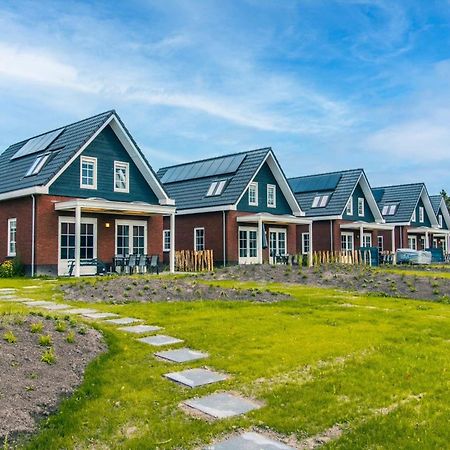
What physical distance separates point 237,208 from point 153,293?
1480cm

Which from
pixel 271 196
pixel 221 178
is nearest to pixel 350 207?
pixel 271 196

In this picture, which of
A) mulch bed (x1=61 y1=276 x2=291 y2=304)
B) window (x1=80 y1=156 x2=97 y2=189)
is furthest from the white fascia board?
mulch bed (x1=61 y1=276 x2=291 y2=304)

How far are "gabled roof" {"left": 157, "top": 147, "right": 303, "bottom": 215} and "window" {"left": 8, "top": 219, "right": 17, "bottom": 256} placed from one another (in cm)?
983

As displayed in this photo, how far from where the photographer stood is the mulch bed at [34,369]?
14.1ft

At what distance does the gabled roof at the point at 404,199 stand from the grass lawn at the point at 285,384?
34121 millimetres

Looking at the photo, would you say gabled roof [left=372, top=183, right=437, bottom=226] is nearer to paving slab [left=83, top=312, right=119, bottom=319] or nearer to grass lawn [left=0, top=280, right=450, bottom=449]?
grass lawn [left=0, top=280, right=450, bottom=449]

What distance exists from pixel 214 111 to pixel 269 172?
901 cm

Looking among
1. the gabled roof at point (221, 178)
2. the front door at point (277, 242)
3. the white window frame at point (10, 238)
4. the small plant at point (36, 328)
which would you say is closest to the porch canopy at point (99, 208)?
the white window frame at point (10, 238)

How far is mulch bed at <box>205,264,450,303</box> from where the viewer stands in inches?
526

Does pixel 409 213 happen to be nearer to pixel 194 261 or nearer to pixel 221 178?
pixel 221 178

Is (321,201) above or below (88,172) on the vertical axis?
below

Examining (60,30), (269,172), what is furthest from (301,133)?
(60,30)

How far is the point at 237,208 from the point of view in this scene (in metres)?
26.3

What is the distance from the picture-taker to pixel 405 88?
15828mm
